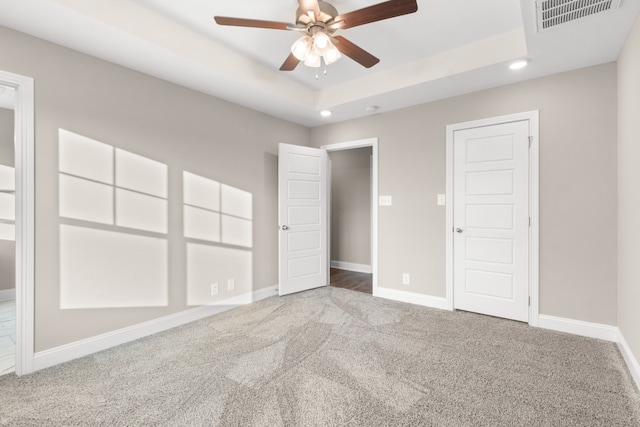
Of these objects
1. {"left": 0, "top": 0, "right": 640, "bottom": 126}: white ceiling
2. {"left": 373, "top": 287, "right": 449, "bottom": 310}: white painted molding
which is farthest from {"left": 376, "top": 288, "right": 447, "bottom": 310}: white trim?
{"left": 0, "top": 0, "right": 640, "bottom": 126}: white ceiling

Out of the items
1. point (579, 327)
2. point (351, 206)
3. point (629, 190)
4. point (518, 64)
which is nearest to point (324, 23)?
point (518, 64)

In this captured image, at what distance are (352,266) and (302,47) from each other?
14.6 ft

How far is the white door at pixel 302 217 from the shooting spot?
4121 millimetres

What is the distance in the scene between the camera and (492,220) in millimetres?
3270

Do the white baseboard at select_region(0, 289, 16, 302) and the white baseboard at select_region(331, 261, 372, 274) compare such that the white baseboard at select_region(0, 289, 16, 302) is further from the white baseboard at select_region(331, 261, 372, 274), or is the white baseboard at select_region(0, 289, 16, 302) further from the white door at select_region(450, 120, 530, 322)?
the white door at select_region(450, 120, 530, 322)

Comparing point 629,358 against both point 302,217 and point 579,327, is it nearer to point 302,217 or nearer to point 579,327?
point 579,327

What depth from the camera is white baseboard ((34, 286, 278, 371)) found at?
2.32 m

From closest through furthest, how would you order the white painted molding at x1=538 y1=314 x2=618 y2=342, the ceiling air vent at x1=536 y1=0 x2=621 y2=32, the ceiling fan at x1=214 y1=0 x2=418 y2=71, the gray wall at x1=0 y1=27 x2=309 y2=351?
the ceiling fan at x1=214 y1=0 x2=418 y2=71, the ceiling air vent at x1=536 y1=0 x2=621 y2=32, the gray wall at x1=0 y1=27 x2=309 y2=351, the white painted molding at x1=538 y1=314 x2=618 y2=342

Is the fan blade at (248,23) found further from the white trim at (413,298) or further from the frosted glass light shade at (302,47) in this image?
the white trim at (413,298)

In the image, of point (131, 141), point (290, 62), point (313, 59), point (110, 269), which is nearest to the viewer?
point (313, 59)

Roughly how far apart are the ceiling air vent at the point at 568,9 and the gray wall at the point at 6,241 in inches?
234

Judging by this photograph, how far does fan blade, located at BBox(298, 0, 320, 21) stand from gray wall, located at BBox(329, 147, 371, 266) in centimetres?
388

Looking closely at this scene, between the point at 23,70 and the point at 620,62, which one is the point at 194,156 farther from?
the point at 620,62

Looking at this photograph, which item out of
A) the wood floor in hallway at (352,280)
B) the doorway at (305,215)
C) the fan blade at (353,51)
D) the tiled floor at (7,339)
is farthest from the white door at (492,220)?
the tiled floor at (7,339)
